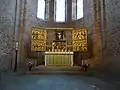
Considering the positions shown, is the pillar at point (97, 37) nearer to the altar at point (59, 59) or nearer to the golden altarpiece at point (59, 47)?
the golden altarpiece at point (59, 47)

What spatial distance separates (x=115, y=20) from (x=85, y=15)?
3.90 metres

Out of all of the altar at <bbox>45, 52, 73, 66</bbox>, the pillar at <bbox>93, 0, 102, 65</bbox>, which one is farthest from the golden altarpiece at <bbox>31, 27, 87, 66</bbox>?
the pillar at <bbox>93, 0, 102, 65</bbox>

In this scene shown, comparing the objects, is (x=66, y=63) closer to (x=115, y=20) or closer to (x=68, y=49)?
(x=68, y=49)

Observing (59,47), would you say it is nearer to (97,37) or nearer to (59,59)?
(59,59)

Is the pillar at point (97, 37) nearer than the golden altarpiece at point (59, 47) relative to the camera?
Yes

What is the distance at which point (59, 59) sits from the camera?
9750 mm

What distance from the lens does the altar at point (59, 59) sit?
31.8 ft

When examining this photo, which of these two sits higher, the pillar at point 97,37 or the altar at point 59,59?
the pillar at point 97,37

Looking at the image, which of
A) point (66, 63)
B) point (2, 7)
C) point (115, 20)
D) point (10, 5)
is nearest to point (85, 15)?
point (66, 63)

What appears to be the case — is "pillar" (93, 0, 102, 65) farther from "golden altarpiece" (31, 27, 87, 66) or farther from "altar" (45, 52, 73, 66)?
"altar" (45, 52, 73, 66)

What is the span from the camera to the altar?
9.69 metres

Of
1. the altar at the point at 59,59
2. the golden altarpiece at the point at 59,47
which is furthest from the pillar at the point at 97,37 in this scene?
the altar at the point at 59,59

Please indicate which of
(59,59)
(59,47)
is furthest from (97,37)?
(59,47)

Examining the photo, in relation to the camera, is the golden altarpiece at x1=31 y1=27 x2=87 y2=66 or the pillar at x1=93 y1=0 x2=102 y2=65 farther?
the golden altarpiece at x1=31 y1=27 x2=87 y2=66
